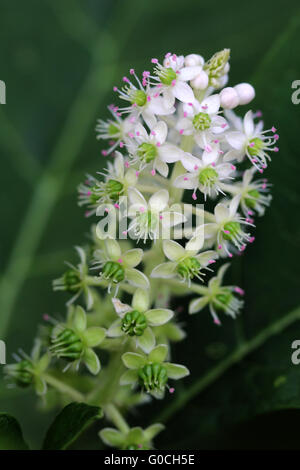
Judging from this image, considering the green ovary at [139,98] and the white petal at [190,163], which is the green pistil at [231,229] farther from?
the green ovary at [139,98]

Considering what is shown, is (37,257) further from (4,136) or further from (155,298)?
(155,298)

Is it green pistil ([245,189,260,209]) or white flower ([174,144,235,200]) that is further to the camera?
green pistil ([245,189,260,209])

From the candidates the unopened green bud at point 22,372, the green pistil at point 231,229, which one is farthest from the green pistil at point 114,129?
the unopened green bud at point 22,372

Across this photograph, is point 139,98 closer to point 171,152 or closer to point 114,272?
point 171,152

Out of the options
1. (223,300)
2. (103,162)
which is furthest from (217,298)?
(103,162)

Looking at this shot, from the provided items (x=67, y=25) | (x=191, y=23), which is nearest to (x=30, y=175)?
(x=67, y=25)

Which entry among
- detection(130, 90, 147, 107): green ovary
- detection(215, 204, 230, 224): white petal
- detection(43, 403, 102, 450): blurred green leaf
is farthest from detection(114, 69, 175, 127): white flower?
detection(43, 403, 102, 450): blurred green leaf

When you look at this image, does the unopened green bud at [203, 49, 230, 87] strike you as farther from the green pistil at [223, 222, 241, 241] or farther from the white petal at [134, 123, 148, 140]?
the green pistil at [223, 222, 241, 241]
